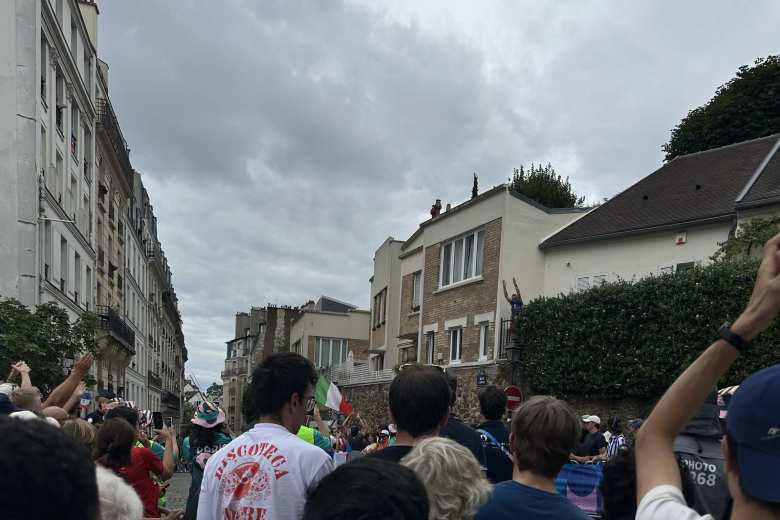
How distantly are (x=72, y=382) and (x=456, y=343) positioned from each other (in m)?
21.9

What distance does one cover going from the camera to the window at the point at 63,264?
26750 millimetres

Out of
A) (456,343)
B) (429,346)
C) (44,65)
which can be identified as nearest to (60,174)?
(44,65)

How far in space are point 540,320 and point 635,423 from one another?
13.1 metres

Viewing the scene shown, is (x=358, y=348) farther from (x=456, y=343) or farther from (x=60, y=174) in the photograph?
(x=60, y=174)

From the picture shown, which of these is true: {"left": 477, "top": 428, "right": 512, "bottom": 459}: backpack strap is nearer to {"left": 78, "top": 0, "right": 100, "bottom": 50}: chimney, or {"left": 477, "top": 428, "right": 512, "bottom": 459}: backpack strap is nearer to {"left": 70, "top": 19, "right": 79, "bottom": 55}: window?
{"left": 70, "top": 19, "right": 79, "bottom": 55}: window

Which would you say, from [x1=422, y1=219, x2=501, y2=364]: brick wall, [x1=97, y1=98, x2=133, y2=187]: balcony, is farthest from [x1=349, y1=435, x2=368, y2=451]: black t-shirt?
[x1=97, y1=98, x2=133, y2=187]: balcony

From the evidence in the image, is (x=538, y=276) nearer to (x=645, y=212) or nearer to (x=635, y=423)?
(x=645, y=212)

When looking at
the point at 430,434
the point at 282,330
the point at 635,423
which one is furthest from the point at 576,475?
the point at 282,330

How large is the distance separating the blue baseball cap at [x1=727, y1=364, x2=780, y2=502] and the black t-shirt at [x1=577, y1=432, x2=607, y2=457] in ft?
34.1

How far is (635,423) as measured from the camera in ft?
29.1

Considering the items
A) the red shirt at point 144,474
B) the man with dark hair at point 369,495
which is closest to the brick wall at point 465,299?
the red shirt at point 144,474

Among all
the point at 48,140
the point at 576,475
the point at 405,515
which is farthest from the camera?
the point at 48,140

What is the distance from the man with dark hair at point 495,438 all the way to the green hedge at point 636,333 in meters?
11.9

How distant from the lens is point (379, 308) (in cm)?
4016
